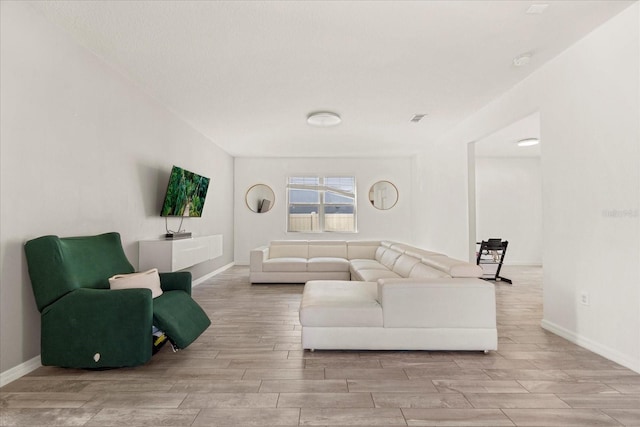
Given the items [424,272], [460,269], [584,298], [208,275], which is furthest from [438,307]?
[208,275]

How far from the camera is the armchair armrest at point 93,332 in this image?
7.79 feet

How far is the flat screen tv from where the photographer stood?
14.5ft

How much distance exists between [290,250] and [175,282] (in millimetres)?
3557

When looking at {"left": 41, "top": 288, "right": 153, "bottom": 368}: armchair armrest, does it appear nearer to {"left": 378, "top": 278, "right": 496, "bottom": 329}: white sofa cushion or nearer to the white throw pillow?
the white throw pillow

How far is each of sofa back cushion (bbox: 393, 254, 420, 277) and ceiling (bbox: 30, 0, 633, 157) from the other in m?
2.06

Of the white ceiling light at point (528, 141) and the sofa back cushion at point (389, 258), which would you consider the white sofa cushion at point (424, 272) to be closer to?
the sofa back cushion at point (389, 258)

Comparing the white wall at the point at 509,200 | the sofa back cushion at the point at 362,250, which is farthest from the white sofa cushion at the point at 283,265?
the white wall at the point at 509,200

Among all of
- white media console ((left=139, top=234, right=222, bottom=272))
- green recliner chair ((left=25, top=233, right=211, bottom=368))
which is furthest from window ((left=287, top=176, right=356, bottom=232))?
green recliner chair ((left=25, top=233, right=211, bottom=368))

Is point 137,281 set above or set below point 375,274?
above

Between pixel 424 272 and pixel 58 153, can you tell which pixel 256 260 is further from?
pixel 58 153

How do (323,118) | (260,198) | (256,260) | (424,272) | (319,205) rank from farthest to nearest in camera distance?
(319,205)
(260,198)
(256,260)
(323,118)
(424,272)

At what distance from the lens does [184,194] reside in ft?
15.9

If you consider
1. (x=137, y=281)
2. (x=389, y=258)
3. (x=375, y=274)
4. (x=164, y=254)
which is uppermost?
(x=164, y=254)

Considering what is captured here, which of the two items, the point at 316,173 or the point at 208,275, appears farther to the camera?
the point at 316,173
